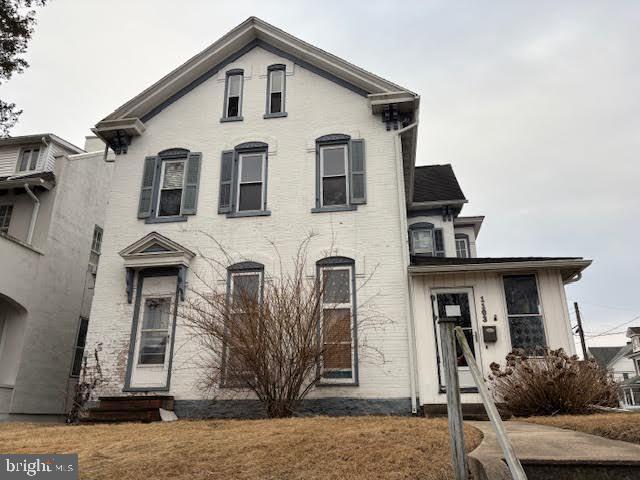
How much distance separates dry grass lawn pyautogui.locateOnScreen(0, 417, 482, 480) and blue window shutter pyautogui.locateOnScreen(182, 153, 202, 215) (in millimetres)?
6401

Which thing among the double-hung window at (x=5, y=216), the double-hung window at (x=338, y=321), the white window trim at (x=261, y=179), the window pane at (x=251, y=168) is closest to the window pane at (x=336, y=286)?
the double-hung window at (x=338, y=321)

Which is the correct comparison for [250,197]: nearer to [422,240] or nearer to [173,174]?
[173,174]

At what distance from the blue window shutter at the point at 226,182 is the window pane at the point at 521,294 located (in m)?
6.62

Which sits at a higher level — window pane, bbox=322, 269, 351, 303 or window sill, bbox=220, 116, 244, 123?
window sill, bbox=220, 116, 244, 123

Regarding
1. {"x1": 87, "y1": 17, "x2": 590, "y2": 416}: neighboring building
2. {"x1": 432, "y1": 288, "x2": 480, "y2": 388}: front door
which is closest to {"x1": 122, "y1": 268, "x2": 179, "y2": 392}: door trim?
{"x1": 87, "y1": 17, "x2": 590, "y2": 416}: neighboring building

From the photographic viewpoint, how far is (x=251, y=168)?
12.7 metres

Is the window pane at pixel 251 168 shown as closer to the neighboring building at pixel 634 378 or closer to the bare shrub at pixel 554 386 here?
the bare shrub at pixel 554 386

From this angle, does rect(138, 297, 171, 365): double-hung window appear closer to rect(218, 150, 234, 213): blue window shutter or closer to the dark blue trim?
rect(218, 150, 234, 213): blue window shutter

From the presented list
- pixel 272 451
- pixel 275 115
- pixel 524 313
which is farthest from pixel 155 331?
pixel 524 313

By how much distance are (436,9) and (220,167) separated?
6962mm

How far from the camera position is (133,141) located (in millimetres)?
13492

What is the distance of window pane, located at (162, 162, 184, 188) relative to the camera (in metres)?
12.9

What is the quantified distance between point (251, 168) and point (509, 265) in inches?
257

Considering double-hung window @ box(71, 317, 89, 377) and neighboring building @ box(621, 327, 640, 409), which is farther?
neighboring building @ box(621, 327, 640, 409)
